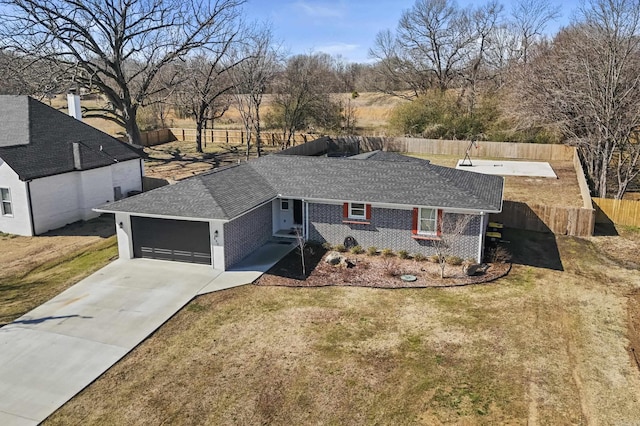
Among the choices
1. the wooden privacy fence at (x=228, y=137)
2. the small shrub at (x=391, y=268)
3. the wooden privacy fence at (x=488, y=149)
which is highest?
the wooden privacy fence at (x=228, y=137)

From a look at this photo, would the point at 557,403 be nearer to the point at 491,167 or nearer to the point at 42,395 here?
the point at 42,395

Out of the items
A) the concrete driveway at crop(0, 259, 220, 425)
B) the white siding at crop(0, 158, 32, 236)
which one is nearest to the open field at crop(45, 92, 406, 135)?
the white siding at crop(0, 158, 32, 236)

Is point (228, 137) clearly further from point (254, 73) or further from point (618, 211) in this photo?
point (618, 211)

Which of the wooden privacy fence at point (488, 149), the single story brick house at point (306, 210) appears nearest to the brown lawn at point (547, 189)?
the wooden privacy fence at point (488, 149)

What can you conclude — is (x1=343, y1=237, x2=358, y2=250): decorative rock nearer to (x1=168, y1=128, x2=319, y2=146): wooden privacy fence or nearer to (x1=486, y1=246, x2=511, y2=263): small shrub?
(x1=486, y1=246, x2=511, y2=263): small shrub

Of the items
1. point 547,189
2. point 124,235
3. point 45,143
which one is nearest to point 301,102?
point 547,189

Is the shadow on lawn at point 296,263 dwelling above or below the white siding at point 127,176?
below

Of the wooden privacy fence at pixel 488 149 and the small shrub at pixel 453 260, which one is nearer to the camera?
the small shrub at pixel 453 260

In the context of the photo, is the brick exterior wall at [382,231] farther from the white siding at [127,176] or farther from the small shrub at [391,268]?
the white siding at [127,176]

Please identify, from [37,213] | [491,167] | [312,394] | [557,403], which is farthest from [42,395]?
[491,167]
